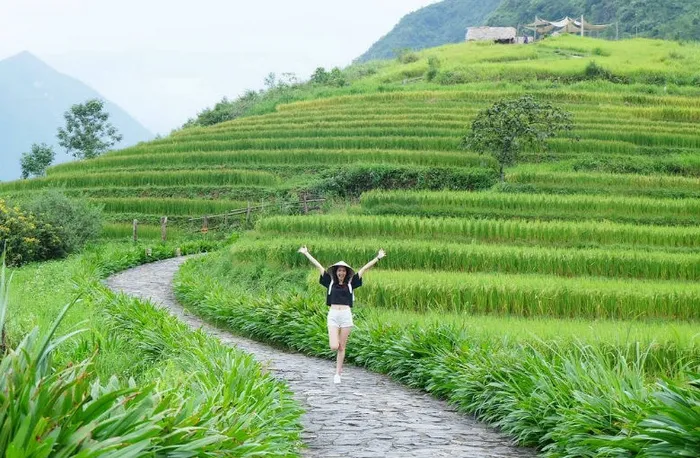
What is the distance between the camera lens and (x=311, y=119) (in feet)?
161

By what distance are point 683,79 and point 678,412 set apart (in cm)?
5812

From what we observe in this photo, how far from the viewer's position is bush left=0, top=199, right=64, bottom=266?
94.5 feet

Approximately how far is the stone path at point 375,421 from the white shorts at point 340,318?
728 millimetres

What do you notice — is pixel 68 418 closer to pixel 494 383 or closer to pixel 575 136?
pixel 494 383

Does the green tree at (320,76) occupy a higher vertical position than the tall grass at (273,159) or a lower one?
higher

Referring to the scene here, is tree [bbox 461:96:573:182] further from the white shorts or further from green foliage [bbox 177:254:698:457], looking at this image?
the white shorts

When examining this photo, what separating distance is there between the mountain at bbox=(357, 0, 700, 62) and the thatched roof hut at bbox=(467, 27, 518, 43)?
8026mm

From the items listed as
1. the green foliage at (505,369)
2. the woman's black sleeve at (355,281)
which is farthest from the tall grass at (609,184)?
the woman's black sleeve at (355,281)

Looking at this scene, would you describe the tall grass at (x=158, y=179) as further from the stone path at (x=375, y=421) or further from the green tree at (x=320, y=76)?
the green tree at (x=320, y=76)

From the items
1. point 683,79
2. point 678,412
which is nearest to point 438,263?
point 678,412

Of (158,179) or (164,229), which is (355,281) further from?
(158,179)

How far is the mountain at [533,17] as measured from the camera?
93.2 meters

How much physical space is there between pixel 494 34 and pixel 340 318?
82.7 metres

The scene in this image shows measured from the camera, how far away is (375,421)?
9.09 meters
